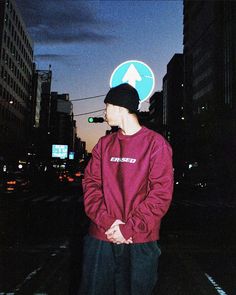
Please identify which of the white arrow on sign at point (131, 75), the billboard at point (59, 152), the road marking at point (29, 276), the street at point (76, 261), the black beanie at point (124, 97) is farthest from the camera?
the billboard at point (59, 152)

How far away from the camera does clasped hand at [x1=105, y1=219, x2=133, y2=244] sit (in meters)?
2.19

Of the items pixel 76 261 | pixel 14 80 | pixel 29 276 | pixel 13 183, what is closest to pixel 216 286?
pixel 76 261

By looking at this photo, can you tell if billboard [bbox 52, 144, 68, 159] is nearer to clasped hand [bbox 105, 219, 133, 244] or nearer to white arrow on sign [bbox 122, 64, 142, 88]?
white arrow on sign [bbox 122, 64, 142, 88]

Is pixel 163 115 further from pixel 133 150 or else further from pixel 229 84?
pixel 133 150

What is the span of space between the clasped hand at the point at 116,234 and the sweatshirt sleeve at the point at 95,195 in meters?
0.03

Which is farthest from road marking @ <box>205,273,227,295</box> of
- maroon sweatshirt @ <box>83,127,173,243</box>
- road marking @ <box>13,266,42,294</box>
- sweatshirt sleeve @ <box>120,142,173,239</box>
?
sweatshirt sleeve @ <box>120,142,173,239</box>

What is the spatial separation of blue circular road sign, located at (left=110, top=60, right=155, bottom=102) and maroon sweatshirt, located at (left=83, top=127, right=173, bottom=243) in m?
2.52

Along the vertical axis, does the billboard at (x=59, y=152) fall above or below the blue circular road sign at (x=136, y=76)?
above

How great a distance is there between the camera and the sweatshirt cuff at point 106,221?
2.24 m

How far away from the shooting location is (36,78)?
334 ft

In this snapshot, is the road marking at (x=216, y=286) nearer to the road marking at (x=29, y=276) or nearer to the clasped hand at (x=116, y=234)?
the road marking at (x=29, y=276)

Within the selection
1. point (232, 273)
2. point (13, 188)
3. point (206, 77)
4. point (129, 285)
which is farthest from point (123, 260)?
point (206, 77)

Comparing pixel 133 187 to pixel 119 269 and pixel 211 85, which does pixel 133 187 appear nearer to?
pixel 119 269

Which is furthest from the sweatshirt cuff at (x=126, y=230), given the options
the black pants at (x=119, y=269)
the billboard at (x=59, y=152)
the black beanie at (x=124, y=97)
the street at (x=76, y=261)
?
the billboard at (x=59, y=152)
